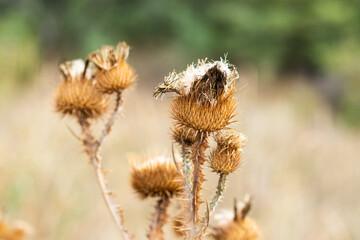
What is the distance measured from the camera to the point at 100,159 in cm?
171

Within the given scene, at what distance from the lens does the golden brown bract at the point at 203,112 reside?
132cm

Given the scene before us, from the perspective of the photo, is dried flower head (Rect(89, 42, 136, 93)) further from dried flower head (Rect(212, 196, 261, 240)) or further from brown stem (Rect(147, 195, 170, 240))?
dried flower head (Rect(212, 196, 261, 240))

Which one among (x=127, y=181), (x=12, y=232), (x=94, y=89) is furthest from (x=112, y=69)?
(x=127, y=181)

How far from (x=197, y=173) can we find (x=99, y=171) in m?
0.52

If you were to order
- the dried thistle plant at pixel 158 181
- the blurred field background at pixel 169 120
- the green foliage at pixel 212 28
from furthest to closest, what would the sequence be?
the green foliage at pixel 212 28 → the blurred field background at pixel 169 120 → the dried thistle plant at pixel 158 181

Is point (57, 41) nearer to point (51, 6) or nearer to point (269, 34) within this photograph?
point (51, 6)

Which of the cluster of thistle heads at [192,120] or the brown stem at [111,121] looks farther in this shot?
the brown stem at [111,121]

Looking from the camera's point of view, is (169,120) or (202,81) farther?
(169,120)

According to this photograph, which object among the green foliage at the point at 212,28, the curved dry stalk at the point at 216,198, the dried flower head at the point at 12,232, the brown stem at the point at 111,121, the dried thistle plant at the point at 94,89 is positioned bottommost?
the curved dry stalk at the point at 216,198

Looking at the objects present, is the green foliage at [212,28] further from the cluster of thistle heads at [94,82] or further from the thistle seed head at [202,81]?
the thistle seed head at [202,81]

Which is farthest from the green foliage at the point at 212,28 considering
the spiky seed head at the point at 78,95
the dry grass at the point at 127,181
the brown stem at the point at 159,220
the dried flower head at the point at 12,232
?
the brown stem at the point at 159,220

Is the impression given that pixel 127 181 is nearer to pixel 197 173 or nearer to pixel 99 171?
pixel 99 171

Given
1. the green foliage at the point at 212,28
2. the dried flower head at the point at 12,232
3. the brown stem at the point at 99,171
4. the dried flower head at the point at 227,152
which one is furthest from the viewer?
the green foliage at the point at 212,28

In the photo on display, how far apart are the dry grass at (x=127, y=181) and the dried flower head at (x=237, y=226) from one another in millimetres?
1313
